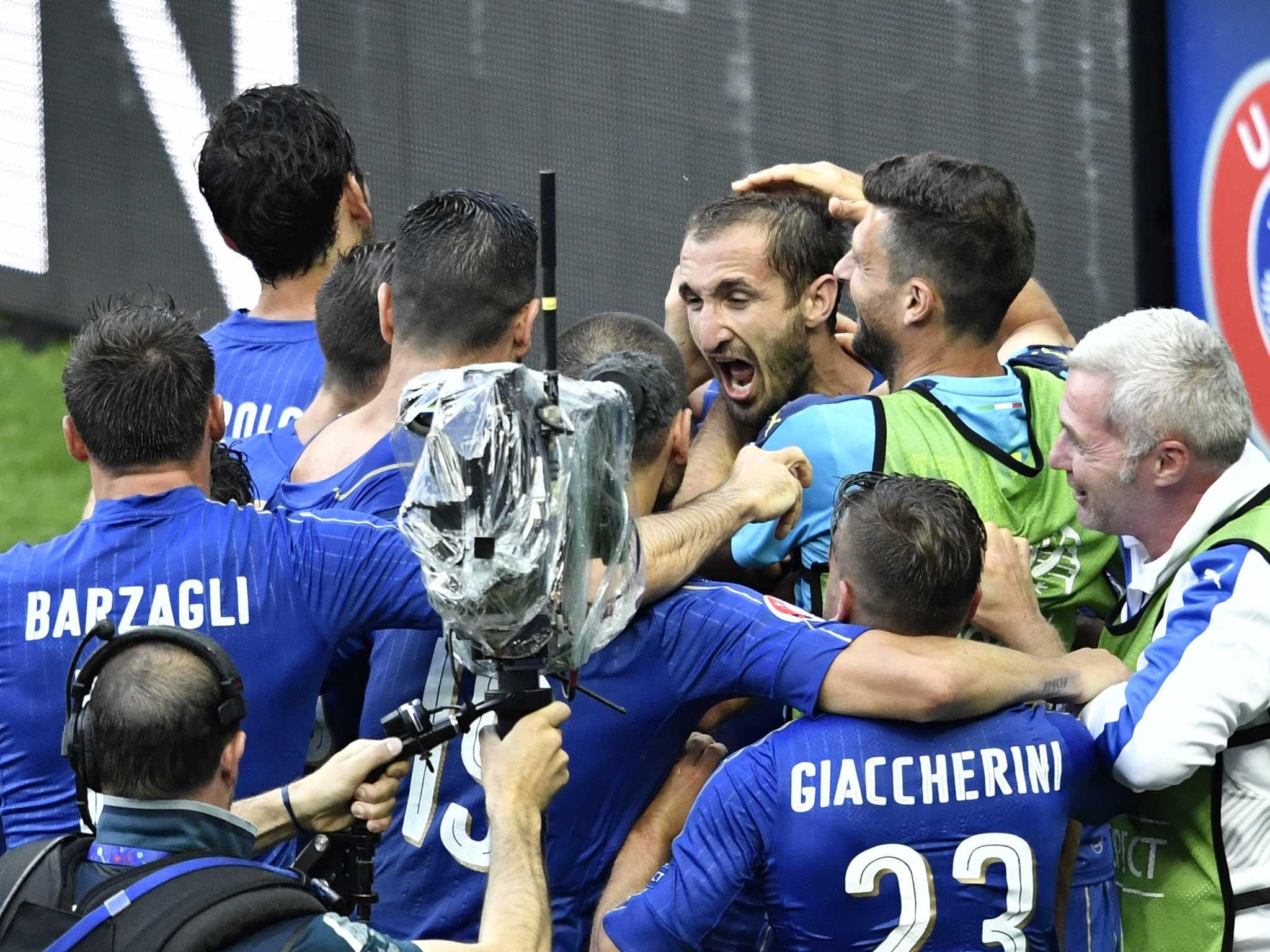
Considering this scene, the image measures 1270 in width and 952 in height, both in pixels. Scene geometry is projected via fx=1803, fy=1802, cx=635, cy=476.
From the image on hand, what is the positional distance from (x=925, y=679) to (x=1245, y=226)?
269cm


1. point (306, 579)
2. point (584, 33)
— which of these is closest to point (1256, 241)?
point (584, 33)

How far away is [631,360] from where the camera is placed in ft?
10.2

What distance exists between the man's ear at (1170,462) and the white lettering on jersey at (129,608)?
1.47 metres

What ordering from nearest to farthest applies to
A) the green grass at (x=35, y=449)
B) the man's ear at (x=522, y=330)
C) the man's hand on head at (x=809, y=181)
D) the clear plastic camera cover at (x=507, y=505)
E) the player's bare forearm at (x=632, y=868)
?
the clear plastic camera cover at (x=507, y=505)
the player's bare forearm at (x=632, y=868)
the man's ear at (x=522, y=330)
the man's hand on head at (x=809, y=181)
the green grass at (x=35, y=449)

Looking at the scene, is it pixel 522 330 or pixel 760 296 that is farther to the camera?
pixel 760 296

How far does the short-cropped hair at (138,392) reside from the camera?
2.86 meters

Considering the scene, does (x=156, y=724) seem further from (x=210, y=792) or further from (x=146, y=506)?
(x=146, y=506)

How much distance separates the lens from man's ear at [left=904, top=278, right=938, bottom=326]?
11.1ft

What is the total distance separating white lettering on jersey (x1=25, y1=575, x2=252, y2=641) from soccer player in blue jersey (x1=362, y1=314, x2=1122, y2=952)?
0.34m

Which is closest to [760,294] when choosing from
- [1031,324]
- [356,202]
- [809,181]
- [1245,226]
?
[809,181]

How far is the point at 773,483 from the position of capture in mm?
3051

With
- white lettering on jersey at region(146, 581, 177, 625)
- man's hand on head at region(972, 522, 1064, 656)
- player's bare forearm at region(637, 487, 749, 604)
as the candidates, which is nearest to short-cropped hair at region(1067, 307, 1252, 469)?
man's hand on head at region(972, 522, 1064, 656)

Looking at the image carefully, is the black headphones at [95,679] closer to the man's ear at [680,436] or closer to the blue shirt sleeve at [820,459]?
the man's ear at [680,436]

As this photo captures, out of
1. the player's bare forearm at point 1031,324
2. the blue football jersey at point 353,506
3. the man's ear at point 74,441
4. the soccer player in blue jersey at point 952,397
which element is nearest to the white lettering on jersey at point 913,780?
the soccer player in blue jersey at point 952,397
